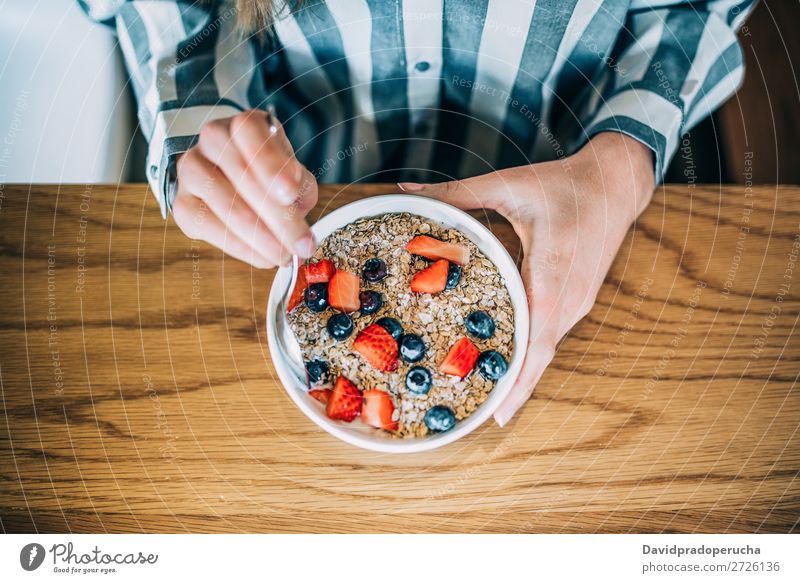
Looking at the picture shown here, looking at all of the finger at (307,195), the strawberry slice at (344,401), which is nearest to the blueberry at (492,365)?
the strawberry slice at (344,401)

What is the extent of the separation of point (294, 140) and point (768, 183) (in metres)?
0.47

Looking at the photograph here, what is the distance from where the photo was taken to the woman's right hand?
1.51 feet

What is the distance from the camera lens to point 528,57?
538 millimetres

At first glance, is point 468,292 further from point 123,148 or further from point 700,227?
point 123,148

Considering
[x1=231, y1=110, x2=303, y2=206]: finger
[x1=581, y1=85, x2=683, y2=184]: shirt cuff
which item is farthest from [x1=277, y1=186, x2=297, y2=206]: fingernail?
[x1=581, y1=85, x2=683, y2=184]: shirt cuff

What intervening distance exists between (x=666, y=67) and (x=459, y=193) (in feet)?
0.82

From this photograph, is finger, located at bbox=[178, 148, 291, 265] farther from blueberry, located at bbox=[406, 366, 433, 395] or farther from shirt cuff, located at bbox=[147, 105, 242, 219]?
blueberry, located at bbox=[406, 366, 433, 395]

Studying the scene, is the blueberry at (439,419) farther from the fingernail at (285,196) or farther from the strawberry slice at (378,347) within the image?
the fingernail at (285,196)

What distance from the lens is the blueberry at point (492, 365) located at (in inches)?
17.3

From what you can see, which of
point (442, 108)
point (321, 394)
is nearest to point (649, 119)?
point (442, 108)

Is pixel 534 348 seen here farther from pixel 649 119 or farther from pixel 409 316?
pixel 649 119

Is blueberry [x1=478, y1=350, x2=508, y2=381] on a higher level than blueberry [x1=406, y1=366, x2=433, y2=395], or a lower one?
higher

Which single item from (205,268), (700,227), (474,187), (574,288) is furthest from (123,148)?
(700,227)

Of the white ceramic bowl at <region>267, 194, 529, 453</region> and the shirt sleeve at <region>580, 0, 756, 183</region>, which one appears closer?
the white ceramic bowl at <region>267, 194, 529, 453</region>
